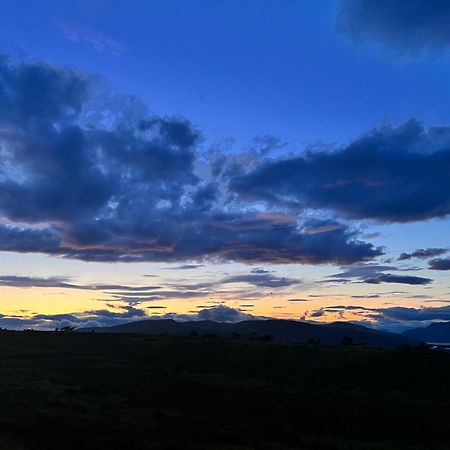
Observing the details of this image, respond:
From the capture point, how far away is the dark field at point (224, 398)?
37.2m

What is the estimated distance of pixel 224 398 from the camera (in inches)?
2205

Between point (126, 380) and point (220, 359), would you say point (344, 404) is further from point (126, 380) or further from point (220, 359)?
point (220, 359)

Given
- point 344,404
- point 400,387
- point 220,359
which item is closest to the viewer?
point 344,404

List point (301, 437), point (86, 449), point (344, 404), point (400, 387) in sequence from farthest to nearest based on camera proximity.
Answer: point (400, 387), point (344, 404), point (301, 437), point (86, 449)

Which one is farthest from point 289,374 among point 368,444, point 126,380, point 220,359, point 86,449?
point 86,449

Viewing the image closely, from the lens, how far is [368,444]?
3684cm

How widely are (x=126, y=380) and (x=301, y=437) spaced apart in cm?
3569

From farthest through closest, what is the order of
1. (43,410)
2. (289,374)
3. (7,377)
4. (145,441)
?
(289,374) < (7,377) < (43,410) < (145,441)

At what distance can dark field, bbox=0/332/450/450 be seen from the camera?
3716 cm

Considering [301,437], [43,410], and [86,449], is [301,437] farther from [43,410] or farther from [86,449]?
[43,410]

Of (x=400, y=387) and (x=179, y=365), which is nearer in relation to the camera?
(x=400, y=387)

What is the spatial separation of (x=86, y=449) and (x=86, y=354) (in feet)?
228

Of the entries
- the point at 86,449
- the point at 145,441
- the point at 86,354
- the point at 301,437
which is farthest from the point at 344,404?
the point at 86,354

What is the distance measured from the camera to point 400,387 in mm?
70688
